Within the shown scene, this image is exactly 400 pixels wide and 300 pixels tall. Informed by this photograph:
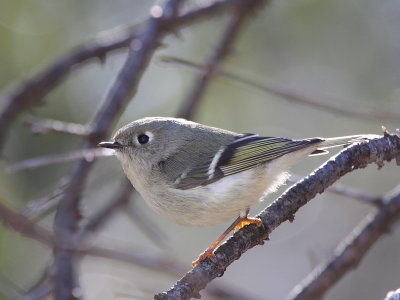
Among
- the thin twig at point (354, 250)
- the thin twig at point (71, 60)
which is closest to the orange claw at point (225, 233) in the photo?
the thin twig at point (354, 250)

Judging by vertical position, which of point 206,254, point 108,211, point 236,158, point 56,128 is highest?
point 108,211

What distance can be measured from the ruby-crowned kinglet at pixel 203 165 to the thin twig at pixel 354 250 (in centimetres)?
36

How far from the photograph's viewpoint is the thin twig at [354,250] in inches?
94.7

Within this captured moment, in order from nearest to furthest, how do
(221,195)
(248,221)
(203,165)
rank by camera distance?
1. (248,221)
2. (221,195)
3. (203,165)

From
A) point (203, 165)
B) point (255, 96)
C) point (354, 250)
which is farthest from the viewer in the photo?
point (255, 96)

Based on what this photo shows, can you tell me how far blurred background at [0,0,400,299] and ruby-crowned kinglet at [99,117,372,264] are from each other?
1.23 metres

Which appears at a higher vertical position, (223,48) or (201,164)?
(223,48)

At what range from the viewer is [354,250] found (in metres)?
2.46

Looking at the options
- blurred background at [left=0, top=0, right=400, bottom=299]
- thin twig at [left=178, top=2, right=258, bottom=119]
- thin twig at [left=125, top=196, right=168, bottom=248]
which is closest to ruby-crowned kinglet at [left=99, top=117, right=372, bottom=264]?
thin twig at [left=125, top=196, right=168, bottom=248]

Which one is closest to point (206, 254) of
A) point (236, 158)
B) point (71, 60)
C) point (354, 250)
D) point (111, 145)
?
point (236, 158)

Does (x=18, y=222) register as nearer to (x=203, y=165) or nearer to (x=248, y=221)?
(x=248, y=221)

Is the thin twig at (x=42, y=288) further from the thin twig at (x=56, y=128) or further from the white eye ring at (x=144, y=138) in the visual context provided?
the white eye ring at (x=144, y=138)

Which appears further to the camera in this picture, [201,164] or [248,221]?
[201,164]

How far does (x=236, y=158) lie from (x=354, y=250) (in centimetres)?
57
